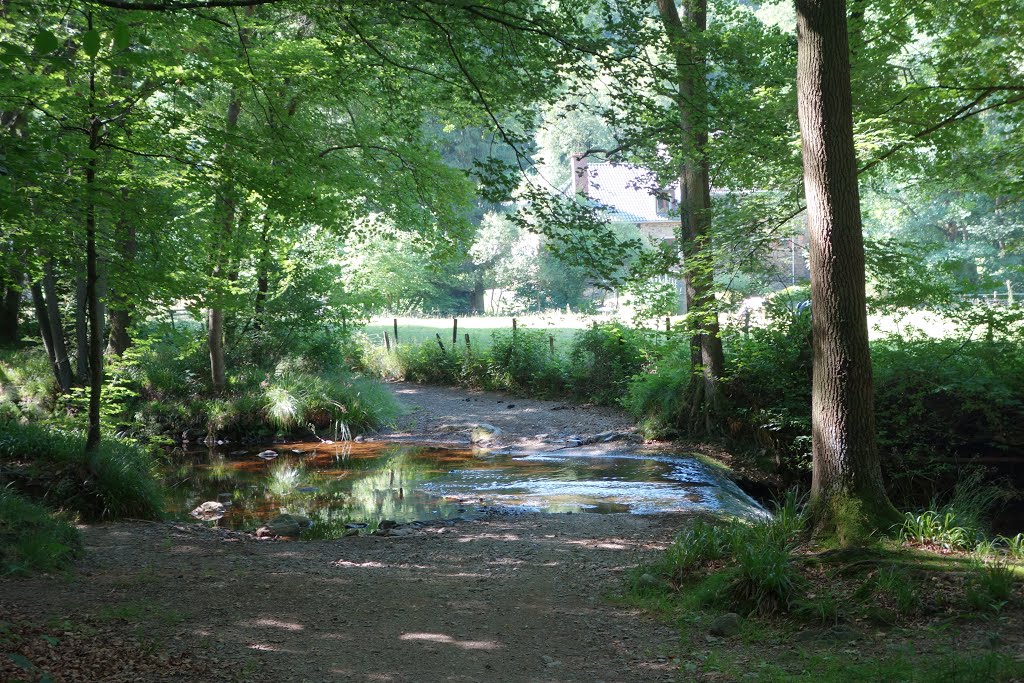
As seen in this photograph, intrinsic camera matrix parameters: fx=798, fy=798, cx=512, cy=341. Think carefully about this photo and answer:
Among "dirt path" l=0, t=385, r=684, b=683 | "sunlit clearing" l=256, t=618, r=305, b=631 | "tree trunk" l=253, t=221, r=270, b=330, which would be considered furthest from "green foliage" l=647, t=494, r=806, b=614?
"tree trunk" l=253, t=221, r=270, b=330

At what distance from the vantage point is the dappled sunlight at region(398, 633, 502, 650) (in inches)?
206

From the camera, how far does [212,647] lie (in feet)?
16.1

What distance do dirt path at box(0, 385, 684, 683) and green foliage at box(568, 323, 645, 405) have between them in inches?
363

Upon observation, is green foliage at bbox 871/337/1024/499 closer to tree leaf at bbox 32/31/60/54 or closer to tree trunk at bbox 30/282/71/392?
tree leaf at bbox 32/31/60/54

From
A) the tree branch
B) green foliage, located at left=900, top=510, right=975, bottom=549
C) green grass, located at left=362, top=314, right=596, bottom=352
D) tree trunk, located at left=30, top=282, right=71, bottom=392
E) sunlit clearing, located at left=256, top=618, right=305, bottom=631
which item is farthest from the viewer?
green grass, located at left=362, top=314, right=596, bottom=352

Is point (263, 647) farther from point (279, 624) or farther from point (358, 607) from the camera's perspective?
point (358, 607)

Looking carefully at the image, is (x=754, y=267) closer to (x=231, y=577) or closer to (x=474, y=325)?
(x=231, y=577)

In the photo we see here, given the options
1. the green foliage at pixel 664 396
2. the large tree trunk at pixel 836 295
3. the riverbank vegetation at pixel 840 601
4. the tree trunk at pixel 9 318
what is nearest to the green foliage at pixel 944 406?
the green foliage at pixel 664 396

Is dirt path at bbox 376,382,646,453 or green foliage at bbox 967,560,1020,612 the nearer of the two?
green foliage at bbox 967,560,1020,612

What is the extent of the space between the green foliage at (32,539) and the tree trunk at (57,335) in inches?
207

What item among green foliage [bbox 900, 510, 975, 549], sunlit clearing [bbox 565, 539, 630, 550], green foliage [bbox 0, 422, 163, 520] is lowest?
sunlit clearing [bbox 565, 539, 630, 550]

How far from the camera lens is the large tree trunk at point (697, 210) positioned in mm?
9680

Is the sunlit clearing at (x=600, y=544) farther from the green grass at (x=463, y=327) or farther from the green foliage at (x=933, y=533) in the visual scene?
the green grass at (x=463, y=327)

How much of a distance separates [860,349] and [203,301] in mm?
9012
